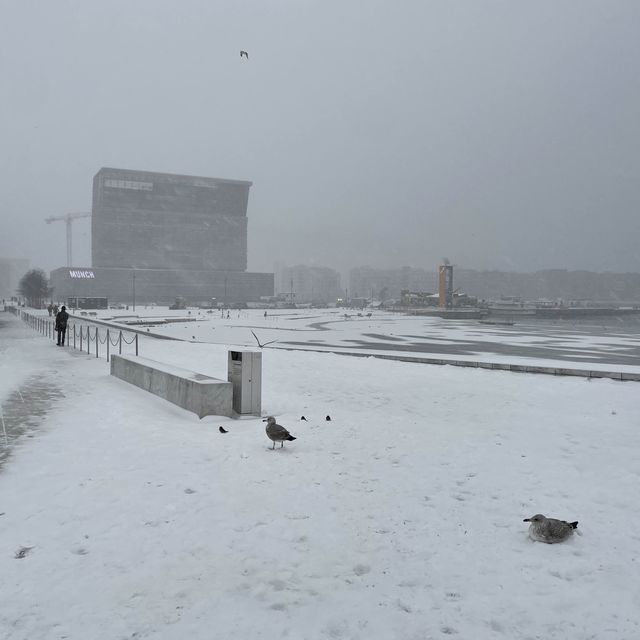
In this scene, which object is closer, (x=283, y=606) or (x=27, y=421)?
(x=283, y=606)

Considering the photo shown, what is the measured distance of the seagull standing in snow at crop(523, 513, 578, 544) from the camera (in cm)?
525

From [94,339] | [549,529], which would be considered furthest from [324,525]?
[94,339]

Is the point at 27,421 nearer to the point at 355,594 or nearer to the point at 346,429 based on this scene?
the point at 346,429

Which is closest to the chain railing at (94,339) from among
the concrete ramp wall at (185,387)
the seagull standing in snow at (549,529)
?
the concrete ramp wall at (185,387)

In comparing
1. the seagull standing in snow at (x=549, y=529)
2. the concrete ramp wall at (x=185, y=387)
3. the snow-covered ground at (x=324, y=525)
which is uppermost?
the concrete ramp wall at (x=185, y=387)

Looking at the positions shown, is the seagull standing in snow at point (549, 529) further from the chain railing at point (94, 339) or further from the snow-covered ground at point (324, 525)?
the chain railing at point (94, 339)

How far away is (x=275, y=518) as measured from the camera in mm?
5809

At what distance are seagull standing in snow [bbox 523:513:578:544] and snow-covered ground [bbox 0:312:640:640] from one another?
0.17 m

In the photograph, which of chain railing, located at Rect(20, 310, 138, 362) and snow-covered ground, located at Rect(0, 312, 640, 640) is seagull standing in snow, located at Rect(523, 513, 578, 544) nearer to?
snow-covered ground, located at Rect(0, 312, 640, 640)

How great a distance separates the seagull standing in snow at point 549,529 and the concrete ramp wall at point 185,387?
259 inches

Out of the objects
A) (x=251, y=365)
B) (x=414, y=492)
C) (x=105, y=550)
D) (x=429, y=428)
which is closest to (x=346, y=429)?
(x=429, y=428)

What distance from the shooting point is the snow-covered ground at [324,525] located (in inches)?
160

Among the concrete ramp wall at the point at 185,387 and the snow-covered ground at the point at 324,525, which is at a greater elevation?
the concrete ramp wall at the point at 185,387

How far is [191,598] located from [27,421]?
23.5ft
